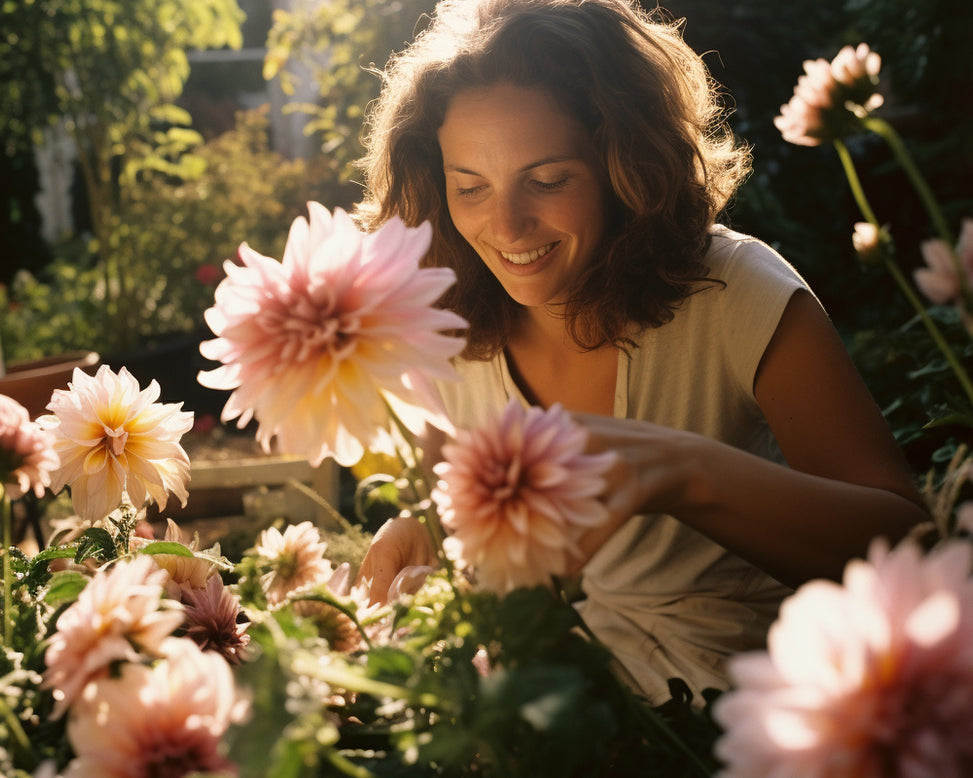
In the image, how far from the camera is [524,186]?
1438 mm

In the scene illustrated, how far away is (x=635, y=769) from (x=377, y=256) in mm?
Answer: 360

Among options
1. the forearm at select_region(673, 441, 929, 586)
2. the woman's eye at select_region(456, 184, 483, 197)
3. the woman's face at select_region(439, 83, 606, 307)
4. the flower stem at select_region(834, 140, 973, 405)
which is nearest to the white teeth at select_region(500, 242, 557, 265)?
the woman's face at select_region(439, 83, 606, 307)

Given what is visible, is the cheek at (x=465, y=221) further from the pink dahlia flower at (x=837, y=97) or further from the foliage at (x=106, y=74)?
the foliage at (x=106, y=74)

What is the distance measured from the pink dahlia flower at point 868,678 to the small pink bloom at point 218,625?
1.51 feet

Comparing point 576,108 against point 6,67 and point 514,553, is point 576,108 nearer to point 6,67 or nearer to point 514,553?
point 514,553

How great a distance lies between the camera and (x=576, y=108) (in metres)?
1.52

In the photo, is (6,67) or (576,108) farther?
(6,67)

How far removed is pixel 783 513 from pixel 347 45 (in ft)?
13.9

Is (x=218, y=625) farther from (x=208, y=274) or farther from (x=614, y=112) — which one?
(x=208, y=274)

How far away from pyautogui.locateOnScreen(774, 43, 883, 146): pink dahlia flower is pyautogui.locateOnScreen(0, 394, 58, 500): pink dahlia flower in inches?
22.2

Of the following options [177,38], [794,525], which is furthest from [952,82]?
[177,38]

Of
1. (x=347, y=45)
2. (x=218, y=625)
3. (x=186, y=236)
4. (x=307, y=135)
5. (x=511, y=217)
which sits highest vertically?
(x=347, y=45)

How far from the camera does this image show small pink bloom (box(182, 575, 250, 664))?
0.71 metres

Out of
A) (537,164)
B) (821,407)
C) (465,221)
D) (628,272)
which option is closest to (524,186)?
(537,164)
